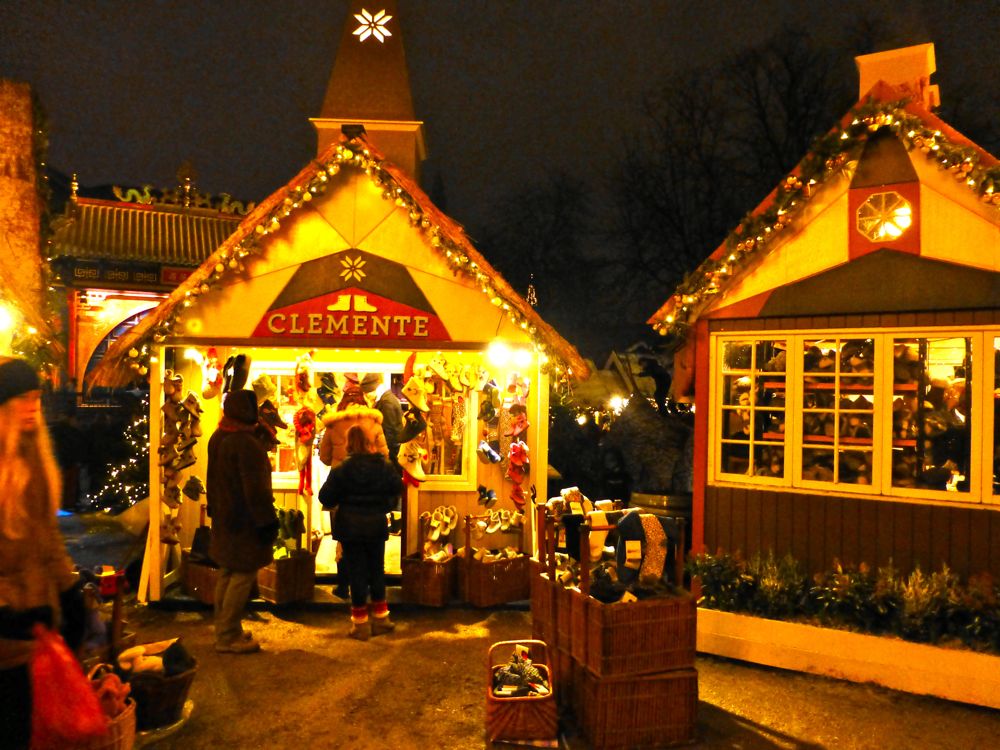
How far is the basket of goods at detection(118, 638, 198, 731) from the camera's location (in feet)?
16.2

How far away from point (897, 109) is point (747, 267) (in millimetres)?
1671

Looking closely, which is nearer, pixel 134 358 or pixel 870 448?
pixel 870 448

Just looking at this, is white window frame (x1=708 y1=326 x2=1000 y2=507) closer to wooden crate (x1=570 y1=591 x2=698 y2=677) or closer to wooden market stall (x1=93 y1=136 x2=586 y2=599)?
wooden market stall (x1=93 y1=136 x2=586 y2=599)

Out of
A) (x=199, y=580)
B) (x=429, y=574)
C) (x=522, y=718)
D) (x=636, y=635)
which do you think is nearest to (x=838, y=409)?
(x=636, y=635)

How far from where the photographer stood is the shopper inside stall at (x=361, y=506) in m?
6.68

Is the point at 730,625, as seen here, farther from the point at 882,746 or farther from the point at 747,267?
the point at 747,267

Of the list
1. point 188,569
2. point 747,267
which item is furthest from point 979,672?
point 188,569

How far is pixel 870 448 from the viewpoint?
21.7 feet

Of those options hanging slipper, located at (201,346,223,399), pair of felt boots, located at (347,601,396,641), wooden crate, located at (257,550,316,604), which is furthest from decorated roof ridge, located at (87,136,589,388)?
pair of felt boots, located at (347,601,396,641)

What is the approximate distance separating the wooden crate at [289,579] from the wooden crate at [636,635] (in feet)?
11.7

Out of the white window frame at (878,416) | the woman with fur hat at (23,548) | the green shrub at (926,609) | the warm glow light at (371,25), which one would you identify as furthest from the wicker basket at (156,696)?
the warm glow light at (371,25)

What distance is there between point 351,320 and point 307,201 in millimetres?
1259

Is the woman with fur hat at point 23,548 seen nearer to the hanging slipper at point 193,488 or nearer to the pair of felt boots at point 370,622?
the pair of felt boots at point 370,622

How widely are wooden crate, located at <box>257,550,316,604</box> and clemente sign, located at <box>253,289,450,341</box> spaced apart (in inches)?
83.6
